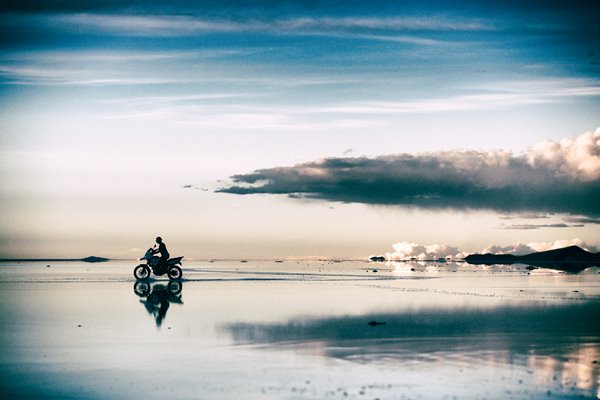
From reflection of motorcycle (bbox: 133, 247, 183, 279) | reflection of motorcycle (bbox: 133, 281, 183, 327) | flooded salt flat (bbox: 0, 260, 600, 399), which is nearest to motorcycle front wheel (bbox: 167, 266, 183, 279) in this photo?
reflection of motorcycle (bbox: 133, 247, 183, 279)

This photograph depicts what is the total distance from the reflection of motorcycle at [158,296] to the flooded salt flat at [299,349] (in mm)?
113

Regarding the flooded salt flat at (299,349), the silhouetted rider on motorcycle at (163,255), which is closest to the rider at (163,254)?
the silhouetted rider on motorcycle at (163,255)

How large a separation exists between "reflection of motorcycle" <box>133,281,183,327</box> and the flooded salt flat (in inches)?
4.5

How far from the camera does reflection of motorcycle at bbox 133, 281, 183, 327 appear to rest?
2417 centimetres

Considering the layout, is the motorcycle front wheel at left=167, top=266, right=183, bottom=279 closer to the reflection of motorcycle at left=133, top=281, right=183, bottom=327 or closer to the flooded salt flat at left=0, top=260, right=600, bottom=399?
the reflection of motorcycle at left=133, top=281, right=183, bottom=327

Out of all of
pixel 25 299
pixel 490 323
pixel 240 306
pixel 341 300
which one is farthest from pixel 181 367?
pixel 25 299

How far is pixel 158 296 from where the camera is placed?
104 ft

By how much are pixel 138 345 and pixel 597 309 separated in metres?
17.0

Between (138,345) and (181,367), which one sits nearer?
(181,367)

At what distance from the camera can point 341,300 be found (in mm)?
29891

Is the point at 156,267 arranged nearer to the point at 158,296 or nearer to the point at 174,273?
the point at 174,273

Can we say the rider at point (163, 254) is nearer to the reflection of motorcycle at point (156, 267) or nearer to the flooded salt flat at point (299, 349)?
the reflection of motorcycle at point (156, 267)

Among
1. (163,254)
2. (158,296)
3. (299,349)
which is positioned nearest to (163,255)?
(163,254)

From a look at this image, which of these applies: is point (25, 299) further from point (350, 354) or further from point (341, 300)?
point (350, 354)
